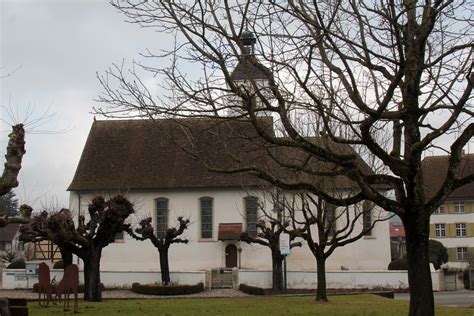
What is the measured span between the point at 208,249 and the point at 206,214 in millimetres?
2851

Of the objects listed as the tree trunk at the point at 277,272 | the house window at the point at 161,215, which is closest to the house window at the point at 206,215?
the house window at the point at 161,215

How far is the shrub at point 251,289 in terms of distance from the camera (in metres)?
31.4

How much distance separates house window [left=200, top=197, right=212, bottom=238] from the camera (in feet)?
153

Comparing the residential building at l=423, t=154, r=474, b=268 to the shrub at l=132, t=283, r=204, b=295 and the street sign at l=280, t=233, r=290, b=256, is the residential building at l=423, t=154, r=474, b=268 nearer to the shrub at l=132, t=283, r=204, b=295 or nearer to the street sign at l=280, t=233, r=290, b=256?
the street sign at l=280, t=233, r=290, b=256

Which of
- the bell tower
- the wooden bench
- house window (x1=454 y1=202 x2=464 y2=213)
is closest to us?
the bell tower

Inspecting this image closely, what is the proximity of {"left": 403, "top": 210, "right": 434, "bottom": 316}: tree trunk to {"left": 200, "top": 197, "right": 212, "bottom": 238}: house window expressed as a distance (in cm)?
3630

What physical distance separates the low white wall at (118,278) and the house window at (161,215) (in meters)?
→ 8.48

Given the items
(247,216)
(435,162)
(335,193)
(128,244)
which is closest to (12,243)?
(128,244)

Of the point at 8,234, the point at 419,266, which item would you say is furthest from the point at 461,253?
the point at 8,234

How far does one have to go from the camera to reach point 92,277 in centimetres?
2300

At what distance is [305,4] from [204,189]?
36439mm

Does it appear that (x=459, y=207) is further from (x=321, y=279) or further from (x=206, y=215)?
(x=321, y=279)

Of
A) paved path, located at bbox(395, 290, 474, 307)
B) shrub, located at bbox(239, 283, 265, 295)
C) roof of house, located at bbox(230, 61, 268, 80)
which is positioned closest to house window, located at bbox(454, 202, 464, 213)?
paved path, located at bbox(395, 290, 474, 307)

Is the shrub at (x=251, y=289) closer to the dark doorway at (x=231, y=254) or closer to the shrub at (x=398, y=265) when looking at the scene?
the dark doorway at (x=231, y=254)
